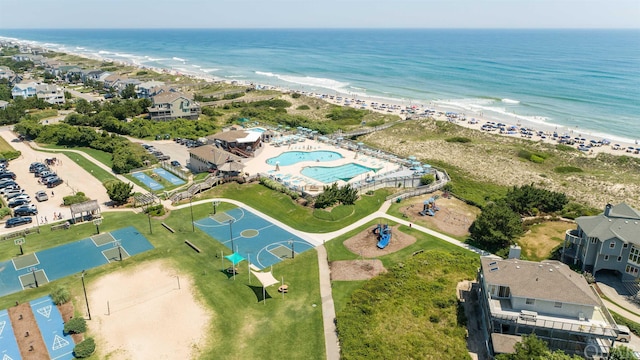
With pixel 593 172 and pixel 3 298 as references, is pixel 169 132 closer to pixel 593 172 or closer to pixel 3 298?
pixel 3 298

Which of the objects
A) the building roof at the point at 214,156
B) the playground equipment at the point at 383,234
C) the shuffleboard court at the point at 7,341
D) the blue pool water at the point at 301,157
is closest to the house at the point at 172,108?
the blue pool water at the point at 301,157

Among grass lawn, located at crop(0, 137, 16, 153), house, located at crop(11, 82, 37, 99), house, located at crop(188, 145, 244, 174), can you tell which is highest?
house, located at crop(11, 82, 37, 99)

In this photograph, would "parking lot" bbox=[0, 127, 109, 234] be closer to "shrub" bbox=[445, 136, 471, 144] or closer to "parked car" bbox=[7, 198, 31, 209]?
"parked car" bbox=[7, 198, 31, 209]

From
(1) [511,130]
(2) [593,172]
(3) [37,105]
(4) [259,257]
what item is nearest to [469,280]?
(4) [259,257]

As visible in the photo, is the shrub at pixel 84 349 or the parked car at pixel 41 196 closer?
the shrub at pixel 84 349

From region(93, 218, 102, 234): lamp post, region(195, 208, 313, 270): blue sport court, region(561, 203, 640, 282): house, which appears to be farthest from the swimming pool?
region(561, 203, 640, 282): house

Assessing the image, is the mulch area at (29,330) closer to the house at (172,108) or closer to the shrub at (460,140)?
the house at (172,108)
